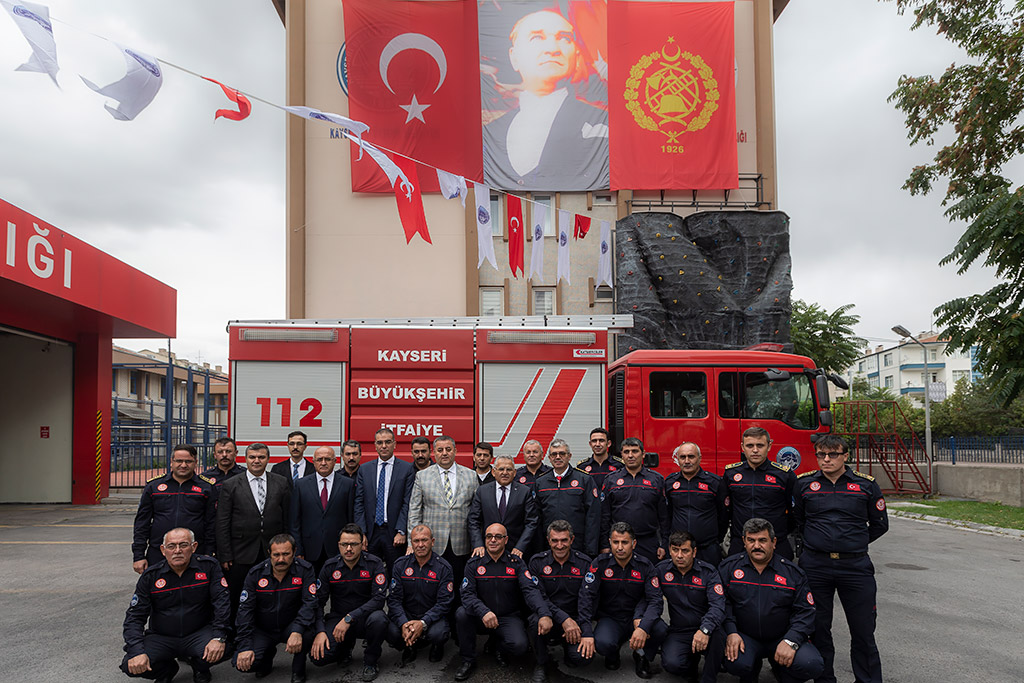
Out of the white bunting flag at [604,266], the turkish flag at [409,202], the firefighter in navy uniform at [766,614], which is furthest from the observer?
the white bunting flag at [604,266]

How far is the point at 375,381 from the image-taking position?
9125mm

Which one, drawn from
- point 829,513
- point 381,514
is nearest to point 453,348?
point 381,514

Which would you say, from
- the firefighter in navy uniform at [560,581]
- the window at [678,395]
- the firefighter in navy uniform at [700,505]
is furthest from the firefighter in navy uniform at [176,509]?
the window at [678,395]

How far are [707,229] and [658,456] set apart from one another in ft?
27.5

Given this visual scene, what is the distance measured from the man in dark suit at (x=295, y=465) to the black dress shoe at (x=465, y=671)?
2931mm

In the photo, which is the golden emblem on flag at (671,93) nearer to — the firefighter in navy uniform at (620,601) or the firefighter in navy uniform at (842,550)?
the firefighter in navy uniform at (842,550)

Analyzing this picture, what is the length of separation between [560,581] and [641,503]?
1.17 metres

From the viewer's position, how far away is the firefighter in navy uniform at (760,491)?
6.28m

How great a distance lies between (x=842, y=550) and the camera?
213 inches

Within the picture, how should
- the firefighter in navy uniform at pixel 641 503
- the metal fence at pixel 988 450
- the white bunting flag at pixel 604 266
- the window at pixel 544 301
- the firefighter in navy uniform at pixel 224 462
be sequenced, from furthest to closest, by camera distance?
the metal fence at pixel 988 450 → the window at pixel 544 301 → the white bunting flag at pixel 604 266 → the firefighter in navy uniform at pixel 224 462 → the firefighter in navy uniform at pixel 641 503

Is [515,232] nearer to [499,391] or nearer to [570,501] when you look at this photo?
[499,391]

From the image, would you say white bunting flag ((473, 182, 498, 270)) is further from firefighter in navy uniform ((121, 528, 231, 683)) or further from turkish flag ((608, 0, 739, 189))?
firefighter in navy uniform ((121, 528, 231, 683))

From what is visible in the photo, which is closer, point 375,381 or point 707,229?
point 375,381

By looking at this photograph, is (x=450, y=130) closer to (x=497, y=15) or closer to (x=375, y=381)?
(x=497, y=15)
